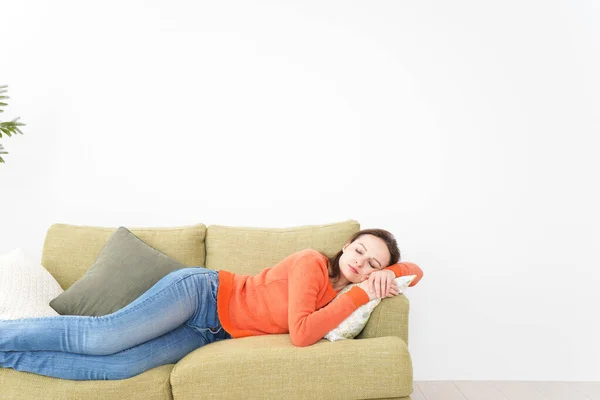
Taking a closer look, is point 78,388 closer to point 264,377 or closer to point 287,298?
point 264,377

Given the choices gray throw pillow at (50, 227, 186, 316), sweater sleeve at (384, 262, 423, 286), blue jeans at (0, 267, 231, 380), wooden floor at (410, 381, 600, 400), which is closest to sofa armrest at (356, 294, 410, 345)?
sweater sleeve at (384, 262, 423, 286)

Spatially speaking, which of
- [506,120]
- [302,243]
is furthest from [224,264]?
[506,120]

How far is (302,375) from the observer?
6.48 ft

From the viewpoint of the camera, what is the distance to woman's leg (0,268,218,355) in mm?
2021

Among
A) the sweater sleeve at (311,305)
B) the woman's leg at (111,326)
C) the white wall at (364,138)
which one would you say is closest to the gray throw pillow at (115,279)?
the woman's leg at (111,326)

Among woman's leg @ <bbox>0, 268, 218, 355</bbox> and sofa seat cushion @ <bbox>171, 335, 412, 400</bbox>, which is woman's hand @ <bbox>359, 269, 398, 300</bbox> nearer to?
sofa seat cushion @ <bbox>171, 335, 412, 400</bbox>

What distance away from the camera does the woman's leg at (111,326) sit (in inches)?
79.6

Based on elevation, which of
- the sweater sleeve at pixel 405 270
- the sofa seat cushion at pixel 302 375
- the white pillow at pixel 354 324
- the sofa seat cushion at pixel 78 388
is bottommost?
the sofa seat cushion at pixel 78 388

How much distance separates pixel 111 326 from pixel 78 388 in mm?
231

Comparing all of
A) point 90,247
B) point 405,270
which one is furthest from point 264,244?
point 90,247

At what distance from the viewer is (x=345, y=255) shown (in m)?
2.35

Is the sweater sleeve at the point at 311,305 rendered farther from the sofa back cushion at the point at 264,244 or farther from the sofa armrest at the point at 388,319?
the sofa back cushion at the point at 264,244

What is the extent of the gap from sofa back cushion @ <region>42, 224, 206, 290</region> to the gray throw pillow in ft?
0.35

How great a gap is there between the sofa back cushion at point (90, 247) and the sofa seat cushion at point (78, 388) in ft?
2.61
